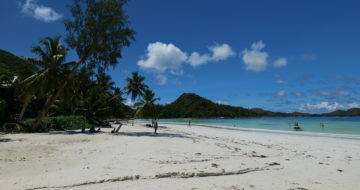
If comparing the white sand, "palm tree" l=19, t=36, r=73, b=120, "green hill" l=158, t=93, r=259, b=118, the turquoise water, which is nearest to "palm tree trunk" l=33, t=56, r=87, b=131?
"palm tree" l=19, t=36, r=73, b=120

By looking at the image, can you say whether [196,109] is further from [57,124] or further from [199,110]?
[57,124]

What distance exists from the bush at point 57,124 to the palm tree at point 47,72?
1292 millimetres

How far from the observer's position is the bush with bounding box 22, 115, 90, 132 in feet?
54.1

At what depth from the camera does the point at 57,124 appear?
18453 mm

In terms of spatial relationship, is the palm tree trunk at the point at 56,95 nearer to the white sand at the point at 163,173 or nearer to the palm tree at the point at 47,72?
the palm tree at the point at 47,72

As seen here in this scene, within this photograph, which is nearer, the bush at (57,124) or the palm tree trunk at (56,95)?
the palm tree trunk at (56,95)

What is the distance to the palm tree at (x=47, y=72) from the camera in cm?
1589

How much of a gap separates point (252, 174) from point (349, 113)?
188 meters

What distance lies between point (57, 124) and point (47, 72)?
5064 mm

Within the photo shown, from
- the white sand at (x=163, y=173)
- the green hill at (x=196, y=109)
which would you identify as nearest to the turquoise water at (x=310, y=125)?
the white sand at (x=163, y=173)

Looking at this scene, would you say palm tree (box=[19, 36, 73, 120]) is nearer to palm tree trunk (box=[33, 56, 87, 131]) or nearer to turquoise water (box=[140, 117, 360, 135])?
palm tree trunk (box=[33, 56, 87, 131])

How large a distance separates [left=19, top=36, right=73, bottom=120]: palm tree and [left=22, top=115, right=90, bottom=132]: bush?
4.24ft

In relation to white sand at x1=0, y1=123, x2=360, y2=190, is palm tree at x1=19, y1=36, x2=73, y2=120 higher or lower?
higher

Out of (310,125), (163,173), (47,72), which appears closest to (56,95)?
(47,72)
